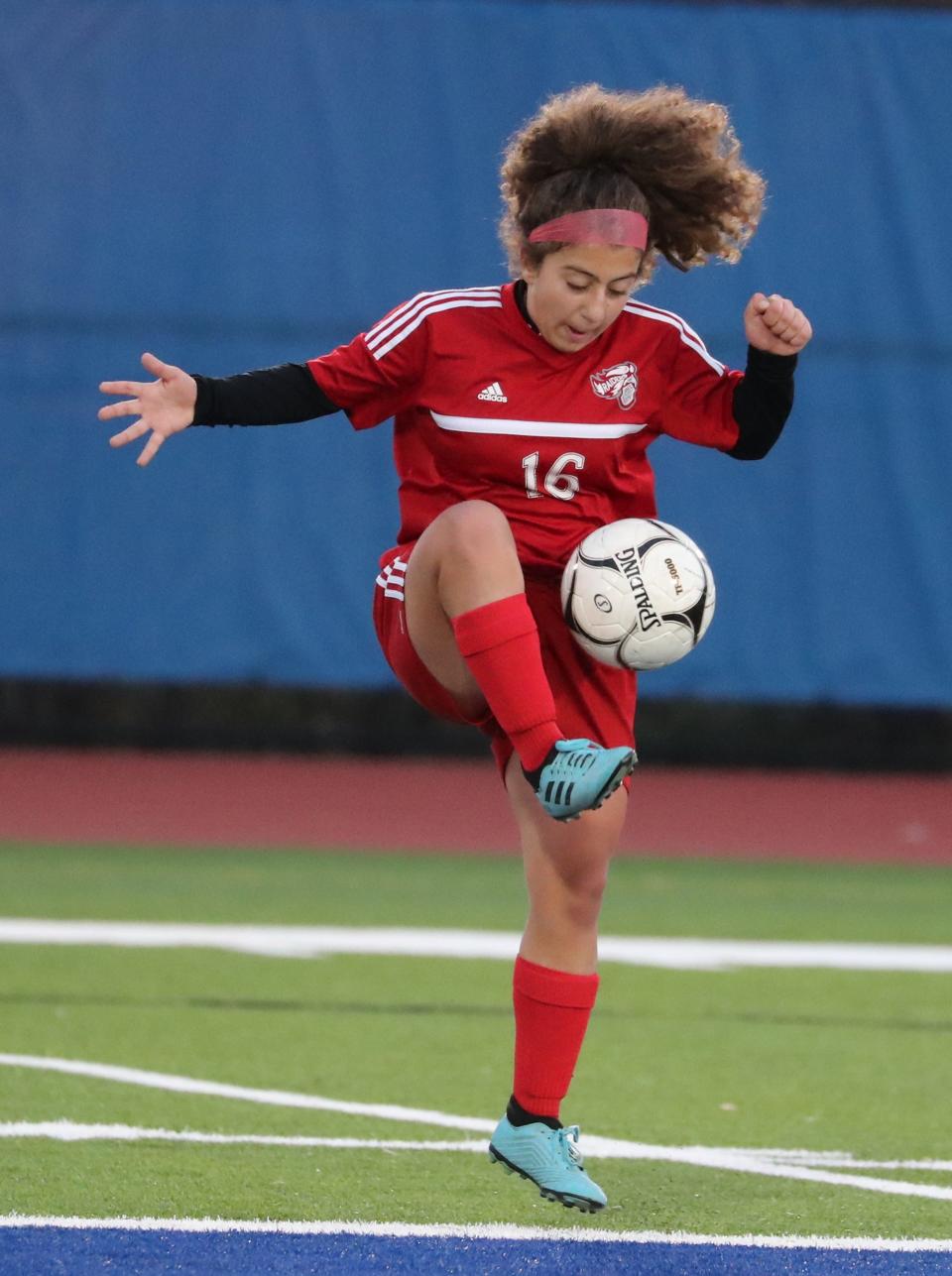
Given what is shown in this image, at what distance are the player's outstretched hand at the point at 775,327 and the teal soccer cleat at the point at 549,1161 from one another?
59.6 inches

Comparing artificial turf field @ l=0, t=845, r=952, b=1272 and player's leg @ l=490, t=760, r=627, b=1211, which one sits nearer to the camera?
player's leg @ l=490, t=760, r=627, b=1211

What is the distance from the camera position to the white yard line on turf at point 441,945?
23.4 ft

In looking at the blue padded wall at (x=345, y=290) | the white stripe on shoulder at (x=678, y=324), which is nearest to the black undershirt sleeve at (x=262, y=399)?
the white stripe on shoulder at (x=678, y=324)

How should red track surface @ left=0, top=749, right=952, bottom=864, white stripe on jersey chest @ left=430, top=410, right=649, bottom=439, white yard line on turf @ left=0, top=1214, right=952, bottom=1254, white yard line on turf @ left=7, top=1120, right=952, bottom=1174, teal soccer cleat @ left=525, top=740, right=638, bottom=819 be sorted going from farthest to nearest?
red track surface @ left=0, top=749, right=952, bottom=864 < white yard line on turf @ left=7, top=1120, right=952, bottom=1174 < white stripe on jersey chest @ left=430, top=410, right=649, bottom=439 < white yard line on turf @ left=0, top=1214, right=952, bottom=1254 < teal soccer cleat @ left=525, top=740, right=638, bottom=819

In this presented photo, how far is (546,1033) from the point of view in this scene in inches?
150

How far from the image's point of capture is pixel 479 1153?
4.34 meters

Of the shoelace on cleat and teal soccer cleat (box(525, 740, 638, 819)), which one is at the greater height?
teal soccer cleat (box(525, 740, 638, 819))

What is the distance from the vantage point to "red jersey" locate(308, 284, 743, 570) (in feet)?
12.7

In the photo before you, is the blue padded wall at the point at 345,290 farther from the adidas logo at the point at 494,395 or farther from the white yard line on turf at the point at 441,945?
the adidas logo at the point at 494,395

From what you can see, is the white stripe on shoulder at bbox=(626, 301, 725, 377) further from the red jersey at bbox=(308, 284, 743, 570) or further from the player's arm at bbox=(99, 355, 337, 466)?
the player's arm at bbox=(99, 355, 337, 466)

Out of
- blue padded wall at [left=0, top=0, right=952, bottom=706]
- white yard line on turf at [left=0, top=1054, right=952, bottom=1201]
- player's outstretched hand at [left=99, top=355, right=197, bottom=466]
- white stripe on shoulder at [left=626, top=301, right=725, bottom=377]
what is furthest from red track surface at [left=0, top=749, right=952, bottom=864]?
player's outstretched hand at [left=99, top=355, right=197, bottom=466]

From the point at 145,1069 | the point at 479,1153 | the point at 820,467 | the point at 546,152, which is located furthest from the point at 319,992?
the point at 820,467

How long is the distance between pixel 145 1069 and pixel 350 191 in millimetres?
7567

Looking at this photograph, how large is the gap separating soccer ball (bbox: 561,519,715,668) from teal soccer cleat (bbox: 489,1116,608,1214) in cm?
87
